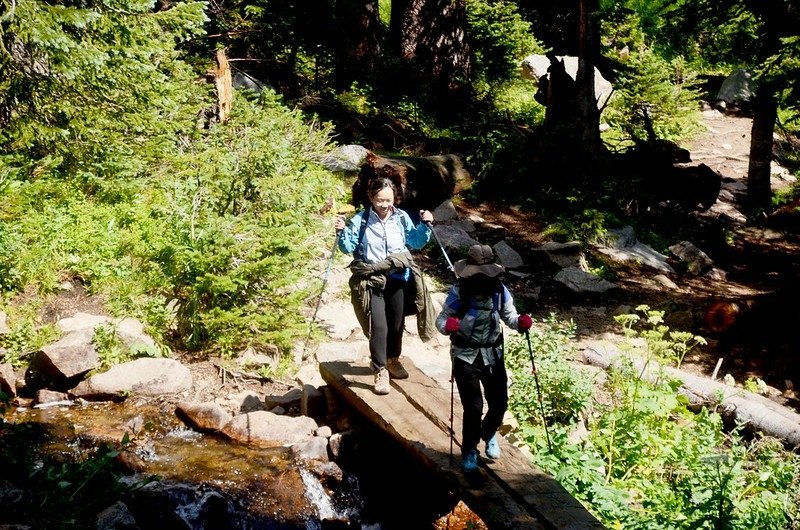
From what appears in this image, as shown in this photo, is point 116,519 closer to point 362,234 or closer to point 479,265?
point 362,234

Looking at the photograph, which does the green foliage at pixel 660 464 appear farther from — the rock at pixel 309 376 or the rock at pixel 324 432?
the rock at pixel 309 376

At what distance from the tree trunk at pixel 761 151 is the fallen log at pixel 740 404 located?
1044cm

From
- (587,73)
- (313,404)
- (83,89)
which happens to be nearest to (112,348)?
(313,404)

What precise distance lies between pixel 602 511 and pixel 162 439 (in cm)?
425

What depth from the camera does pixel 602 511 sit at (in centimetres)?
551

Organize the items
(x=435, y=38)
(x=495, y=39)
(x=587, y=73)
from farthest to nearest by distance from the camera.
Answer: (x=495, y=39), (x=435, y=38), (x=587, y=73)

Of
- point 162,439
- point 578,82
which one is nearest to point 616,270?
point 578,82

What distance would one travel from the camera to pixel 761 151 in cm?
1670

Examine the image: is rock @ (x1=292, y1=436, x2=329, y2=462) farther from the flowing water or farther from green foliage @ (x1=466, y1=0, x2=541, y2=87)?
green foliage @ (x1=466, y1=0, x2=541, y2=87)

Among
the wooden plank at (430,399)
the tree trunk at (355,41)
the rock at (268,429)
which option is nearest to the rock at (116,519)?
the rock at (268,429)

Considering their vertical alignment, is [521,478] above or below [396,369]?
below

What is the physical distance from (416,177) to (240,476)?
7.85 metres

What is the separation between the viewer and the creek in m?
5.62

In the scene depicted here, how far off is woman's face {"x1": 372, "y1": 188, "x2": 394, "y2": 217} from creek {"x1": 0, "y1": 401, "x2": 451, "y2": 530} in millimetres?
2160
